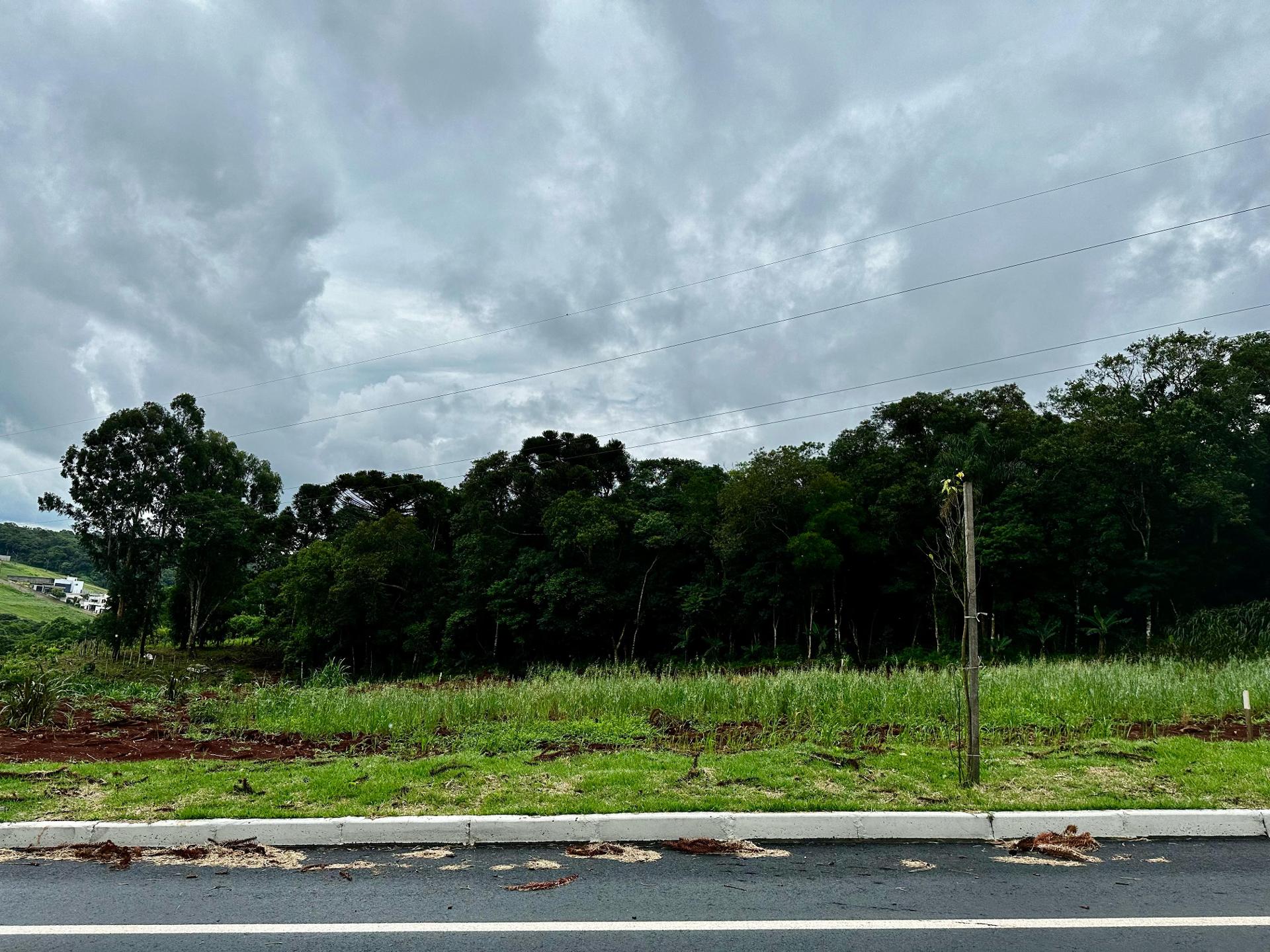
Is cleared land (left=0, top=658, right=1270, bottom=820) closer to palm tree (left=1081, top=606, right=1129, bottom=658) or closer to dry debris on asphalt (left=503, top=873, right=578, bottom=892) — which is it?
dry debris on asphalt (left=503, top=873, right=578, bottom=892)

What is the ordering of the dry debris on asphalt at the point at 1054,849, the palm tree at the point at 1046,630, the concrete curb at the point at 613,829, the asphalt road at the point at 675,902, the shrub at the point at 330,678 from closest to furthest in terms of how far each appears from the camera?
the asphalt road at the point at 675,902 → the dry debris on asphalt at the point at 1054,849 → the concrete curb at the point at 613,829 → the shrub at the point at 330,678 → the palm tree at the point at 1046,630

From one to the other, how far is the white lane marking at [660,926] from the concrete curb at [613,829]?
4.95 ft

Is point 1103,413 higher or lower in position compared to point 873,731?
higher

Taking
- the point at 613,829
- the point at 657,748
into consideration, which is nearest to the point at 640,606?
the point at 657,748

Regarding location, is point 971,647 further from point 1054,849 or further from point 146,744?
point 146,744

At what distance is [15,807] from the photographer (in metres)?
6.52

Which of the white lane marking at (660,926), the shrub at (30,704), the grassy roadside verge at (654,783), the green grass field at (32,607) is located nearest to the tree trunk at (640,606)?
the shrub at (30,704)

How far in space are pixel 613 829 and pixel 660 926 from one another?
1.61 m

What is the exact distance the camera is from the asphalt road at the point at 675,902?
13.6 feet

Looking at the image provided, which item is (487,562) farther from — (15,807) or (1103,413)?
(15,807)

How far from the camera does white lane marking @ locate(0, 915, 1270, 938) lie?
169 inches

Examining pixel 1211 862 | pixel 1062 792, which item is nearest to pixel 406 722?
pixel 1062 792

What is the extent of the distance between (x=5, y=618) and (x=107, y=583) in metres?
22.5

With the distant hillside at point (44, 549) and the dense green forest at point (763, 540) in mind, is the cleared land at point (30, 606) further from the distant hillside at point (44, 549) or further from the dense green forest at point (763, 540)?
the dense green forest at point (763, 540)
